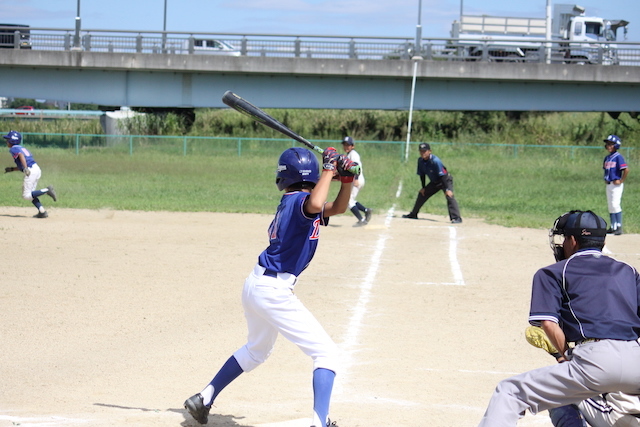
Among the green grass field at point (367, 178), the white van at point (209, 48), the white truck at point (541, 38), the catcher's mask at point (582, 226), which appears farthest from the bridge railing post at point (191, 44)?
the catcher's mask at point (582, 226)

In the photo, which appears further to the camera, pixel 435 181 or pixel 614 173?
pixel 435 181

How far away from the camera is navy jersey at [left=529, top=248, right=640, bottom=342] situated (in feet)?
12.7

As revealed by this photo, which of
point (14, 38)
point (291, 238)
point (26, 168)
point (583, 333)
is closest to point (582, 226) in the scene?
point (583, 333)

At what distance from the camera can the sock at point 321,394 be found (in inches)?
187

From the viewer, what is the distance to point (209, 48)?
36.3m

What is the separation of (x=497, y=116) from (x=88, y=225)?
32037mm

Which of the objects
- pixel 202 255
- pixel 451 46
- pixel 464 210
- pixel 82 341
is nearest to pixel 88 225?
pixel 202 255

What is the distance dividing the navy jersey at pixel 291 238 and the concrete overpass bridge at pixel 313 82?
97.8 ft

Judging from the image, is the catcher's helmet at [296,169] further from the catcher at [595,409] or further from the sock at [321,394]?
the catcher at [595,409]

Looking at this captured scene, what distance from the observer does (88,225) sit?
15.5 m

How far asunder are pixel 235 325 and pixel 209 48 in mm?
30102

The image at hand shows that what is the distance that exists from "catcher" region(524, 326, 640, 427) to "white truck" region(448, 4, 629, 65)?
102 feet

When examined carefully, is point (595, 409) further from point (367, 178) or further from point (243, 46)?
point (243, 46)

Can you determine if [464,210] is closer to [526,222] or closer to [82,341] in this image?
[526,222]
